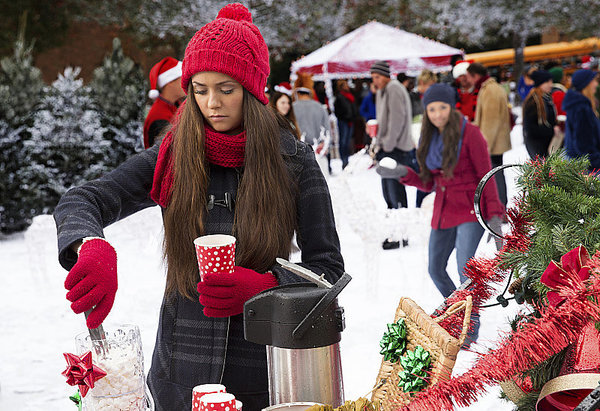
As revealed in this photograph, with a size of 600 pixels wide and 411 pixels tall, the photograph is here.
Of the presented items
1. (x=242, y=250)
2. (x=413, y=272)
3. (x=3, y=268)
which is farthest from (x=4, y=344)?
(x=242, y=250)

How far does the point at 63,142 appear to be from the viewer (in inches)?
353

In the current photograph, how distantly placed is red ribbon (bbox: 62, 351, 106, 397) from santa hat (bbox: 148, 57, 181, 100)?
4064 millimetres

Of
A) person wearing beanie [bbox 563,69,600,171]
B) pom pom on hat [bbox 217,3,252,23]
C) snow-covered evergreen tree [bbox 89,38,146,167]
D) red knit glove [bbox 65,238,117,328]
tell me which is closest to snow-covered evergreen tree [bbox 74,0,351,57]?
snow-covered evergreen tree [bbox 89,38,146,167]

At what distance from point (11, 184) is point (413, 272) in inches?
203

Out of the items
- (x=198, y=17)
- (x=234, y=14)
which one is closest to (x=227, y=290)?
(x=234, y=14)

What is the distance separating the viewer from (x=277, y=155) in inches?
76.6

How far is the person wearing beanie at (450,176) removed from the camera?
4715 mm

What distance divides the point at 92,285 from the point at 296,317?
419 mm

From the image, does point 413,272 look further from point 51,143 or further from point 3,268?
point 51,143

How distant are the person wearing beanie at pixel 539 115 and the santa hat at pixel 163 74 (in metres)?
4.58

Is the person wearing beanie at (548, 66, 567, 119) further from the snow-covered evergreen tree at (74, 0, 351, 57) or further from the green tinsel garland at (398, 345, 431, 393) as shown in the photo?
the snow-covered evergreen tree at (74, 0, 351, 57)

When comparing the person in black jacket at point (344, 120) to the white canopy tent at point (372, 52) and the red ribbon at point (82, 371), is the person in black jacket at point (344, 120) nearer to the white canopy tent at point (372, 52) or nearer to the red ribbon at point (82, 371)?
the white canopy tent at point (372, 52)

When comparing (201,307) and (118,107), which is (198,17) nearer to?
(118,107)

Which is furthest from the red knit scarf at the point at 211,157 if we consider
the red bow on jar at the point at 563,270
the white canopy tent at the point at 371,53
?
the white canopy tent at the point at 371,53
